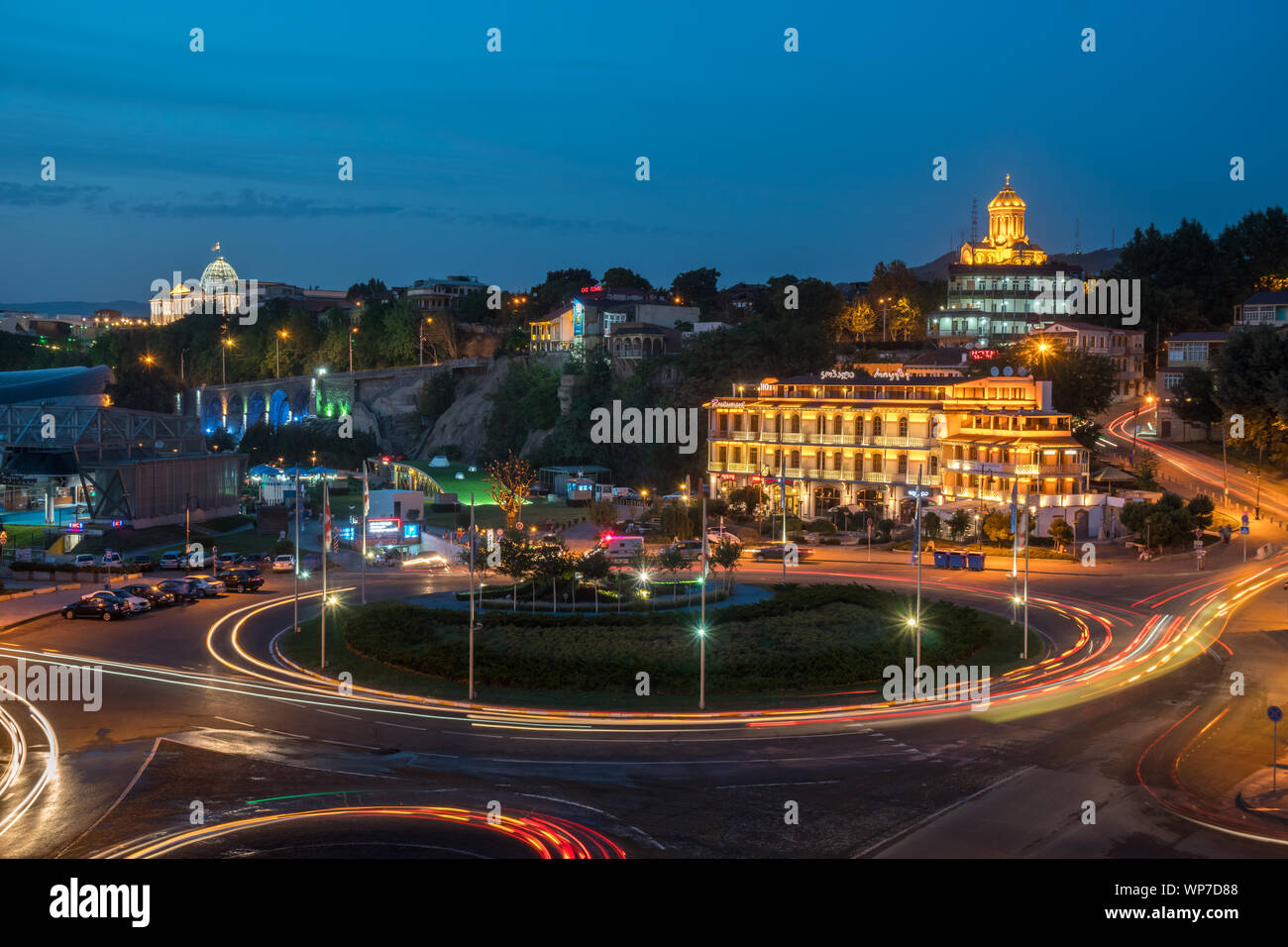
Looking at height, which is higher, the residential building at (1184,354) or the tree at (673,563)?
the residential building at (1184,354)

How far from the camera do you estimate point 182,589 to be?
57469 millimetres

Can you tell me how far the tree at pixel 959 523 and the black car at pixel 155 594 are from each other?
4479 centimetres

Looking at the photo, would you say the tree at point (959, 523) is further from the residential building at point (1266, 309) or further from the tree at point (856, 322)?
the tree at point (856, 322)

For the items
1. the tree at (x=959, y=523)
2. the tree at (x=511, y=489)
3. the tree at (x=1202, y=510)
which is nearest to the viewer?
the tree at (x=1202, y=510)

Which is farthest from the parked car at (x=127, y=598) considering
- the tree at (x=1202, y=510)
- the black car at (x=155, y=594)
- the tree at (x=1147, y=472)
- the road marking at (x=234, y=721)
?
the tree at (x=1147, y=472)

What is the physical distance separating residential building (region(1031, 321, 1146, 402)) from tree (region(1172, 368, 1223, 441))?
12.2 meters

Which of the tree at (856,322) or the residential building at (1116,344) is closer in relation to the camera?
the residential building at (1116,344)

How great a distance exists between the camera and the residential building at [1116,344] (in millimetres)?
111750

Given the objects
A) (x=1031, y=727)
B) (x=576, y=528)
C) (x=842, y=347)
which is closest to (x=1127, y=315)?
(x=842, y=347)

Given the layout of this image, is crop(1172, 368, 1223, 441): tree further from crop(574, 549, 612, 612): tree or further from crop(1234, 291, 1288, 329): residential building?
crop(574, 549, 612, 612): tree

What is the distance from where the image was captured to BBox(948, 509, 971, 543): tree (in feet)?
236

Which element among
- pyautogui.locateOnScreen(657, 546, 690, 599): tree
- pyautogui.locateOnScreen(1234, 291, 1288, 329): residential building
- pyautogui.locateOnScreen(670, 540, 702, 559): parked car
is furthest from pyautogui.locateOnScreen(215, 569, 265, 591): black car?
pyautogui.locateOnScreen(1234, 291, 1288, 329): residential building
